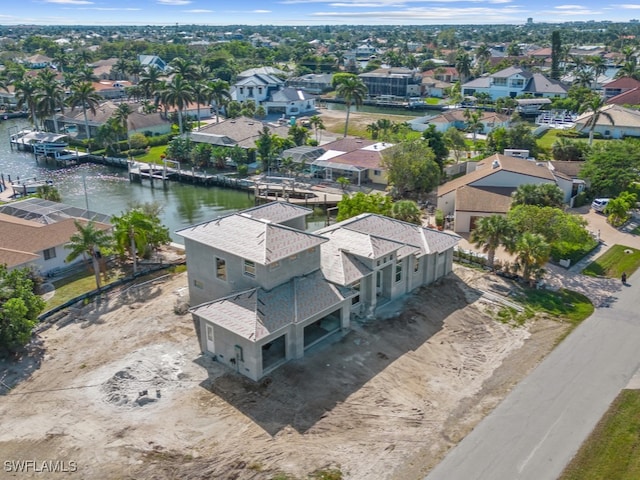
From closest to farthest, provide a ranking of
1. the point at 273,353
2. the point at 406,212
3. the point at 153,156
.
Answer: the point at 273,353
the point at 406,212
the point at 153,156

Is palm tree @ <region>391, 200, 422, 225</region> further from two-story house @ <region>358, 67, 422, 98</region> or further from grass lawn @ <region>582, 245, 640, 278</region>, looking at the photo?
two-story house @ <region>358, 67, 422, 98</region>

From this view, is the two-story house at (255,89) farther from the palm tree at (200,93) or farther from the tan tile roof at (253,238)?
the tan tile roof at (253,238)

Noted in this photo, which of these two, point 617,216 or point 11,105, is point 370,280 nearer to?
point 617,216

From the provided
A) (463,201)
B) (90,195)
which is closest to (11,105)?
(90,195)

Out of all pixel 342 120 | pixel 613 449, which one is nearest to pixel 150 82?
pixel 342 120

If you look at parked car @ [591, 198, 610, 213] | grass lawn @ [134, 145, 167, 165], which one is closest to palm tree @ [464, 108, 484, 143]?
parked car @ [591, 198, 610, 213]

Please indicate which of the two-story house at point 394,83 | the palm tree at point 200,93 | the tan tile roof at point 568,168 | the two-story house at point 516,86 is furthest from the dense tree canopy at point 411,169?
the two-story house at point 394,83

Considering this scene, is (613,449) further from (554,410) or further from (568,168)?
(568,168)
